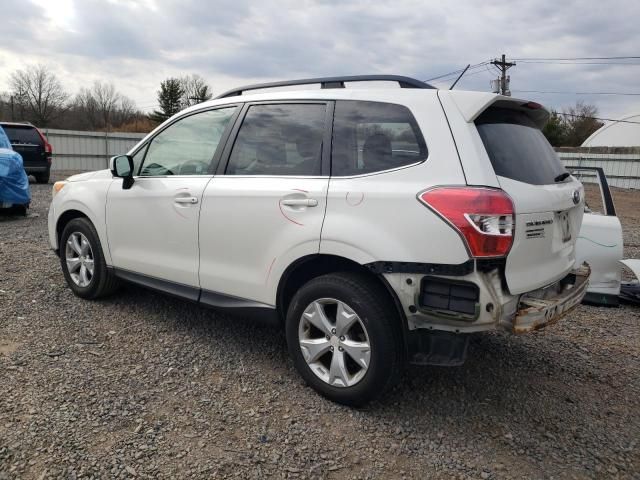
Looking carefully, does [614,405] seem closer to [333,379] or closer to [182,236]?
[333,379]

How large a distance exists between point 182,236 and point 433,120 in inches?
76.5

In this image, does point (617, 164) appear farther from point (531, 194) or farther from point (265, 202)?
point (265, 202)

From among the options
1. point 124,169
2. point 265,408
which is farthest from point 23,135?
point 265,408

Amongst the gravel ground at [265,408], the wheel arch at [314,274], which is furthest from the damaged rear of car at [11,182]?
the wheel arch at [314,274]

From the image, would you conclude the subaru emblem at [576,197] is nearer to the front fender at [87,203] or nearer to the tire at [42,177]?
the front fender at [87,203]

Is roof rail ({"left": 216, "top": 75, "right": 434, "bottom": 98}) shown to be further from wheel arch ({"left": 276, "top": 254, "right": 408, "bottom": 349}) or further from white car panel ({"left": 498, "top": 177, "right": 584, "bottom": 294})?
wheel arch ({"left": 276, "top": 254, "right": 408, "bottom": 349})

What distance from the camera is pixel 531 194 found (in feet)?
8.86

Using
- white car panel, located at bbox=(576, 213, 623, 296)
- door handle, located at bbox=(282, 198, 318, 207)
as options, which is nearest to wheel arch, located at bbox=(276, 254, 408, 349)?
door handle, located at bbox=(282, 198, 318, 207)

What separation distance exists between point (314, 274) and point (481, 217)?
1.12 metres

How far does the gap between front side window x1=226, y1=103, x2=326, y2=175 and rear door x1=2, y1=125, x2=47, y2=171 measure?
1212 centimetres

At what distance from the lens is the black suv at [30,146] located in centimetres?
1317

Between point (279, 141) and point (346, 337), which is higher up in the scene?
point (279, 141)

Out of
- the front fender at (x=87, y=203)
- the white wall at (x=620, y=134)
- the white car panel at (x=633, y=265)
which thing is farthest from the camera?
the white wall at (x=620, y=134)

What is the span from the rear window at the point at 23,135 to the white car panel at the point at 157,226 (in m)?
11.0
